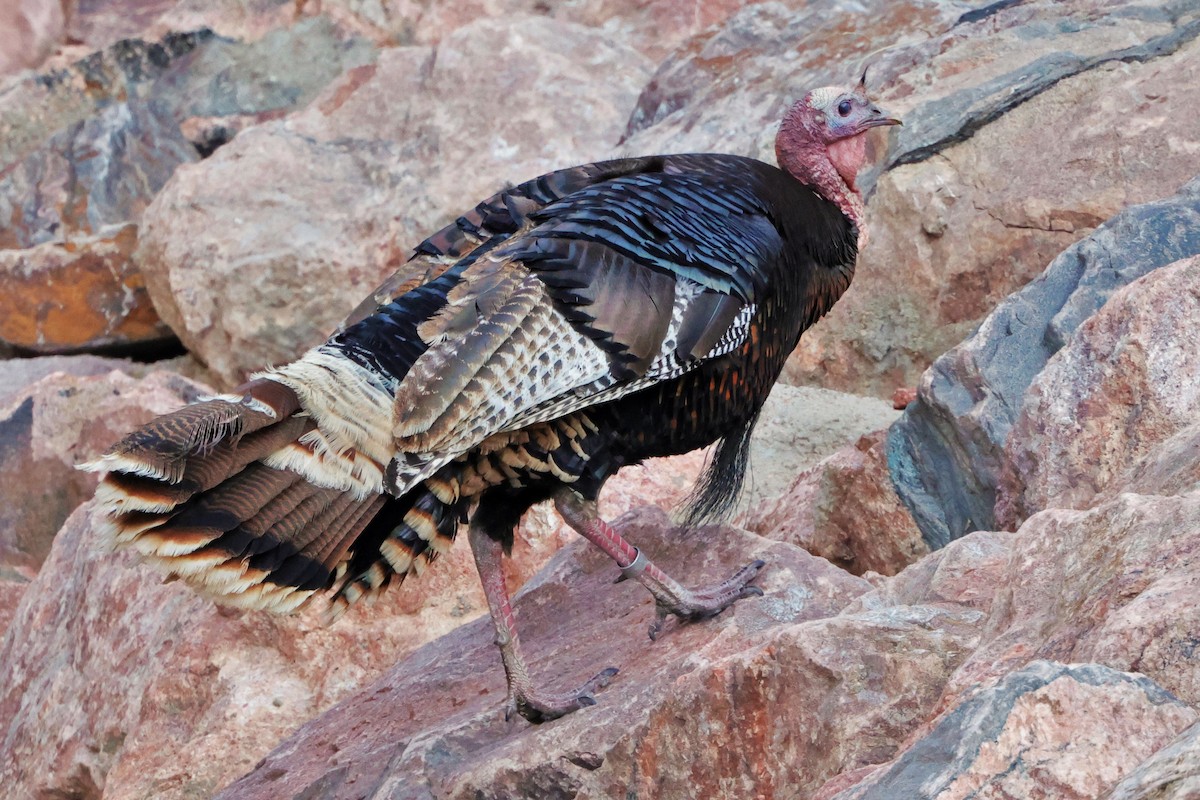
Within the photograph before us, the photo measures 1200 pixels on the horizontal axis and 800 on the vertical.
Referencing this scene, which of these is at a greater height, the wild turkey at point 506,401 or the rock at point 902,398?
the wild turkey at point 506,401

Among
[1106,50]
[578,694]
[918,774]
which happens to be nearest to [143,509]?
[578,694]

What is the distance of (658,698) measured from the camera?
3.84m

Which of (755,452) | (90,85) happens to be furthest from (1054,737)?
(90,85)

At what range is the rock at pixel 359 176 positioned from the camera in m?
10.6

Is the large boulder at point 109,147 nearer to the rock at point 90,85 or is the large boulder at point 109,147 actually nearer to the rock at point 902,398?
the rock at point 90,85

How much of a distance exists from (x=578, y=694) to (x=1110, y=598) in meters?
1.73

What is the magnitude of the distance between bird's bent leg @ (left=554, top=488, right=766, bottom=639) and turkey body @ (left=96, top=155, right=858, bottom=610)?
65mm

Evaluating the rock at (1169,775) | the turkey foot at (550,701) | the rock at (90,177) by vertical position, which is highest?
the rock at (1169,775)

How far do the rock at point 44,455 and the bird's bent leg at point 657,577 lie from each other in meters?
4.80

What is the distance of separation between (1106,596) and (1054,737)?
0.50 meters

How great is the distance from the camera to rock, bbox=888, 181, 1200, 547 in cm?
533

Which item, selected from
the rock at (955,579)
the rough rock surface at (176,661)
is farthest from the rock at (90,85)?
the rock at (955,579)

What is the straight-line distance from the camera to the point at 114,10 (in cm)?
1814

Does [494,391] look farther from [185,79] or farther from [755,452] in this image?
[185,79]
